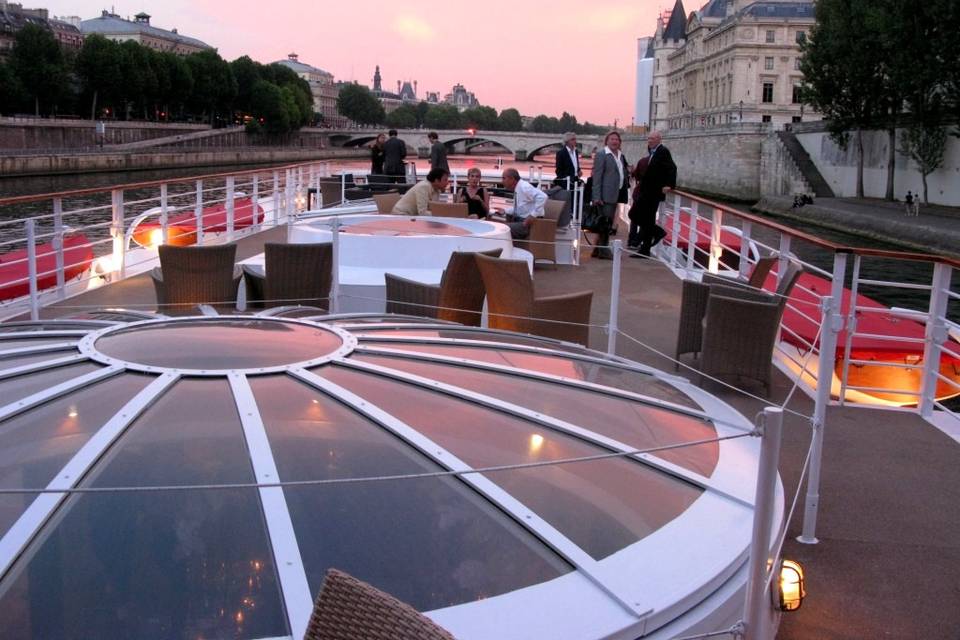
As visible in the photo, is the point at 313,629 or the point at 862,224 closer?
the point at 313,629

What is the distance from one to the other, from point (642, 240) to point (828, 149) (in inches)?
1268

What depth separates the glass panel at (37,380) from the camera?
2206 mm

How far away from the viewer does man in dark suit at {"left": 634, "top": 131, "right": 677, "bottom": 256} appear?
8.80m

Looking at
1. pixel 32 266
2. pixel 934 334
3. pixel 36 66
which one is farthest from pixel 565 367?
pixel 36 66

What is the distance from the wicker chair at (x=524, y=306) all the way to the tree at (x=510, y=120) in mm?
142795

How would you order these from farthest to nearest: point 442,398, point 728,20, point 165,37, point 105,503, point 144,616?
point 165,37, point 728,20, point 442,398, point 105,503, point 144,616

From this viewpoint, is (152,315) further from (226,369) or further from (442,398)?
(442,398)

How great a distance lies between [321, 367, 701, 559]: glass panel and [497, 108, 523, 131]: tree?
14535cm

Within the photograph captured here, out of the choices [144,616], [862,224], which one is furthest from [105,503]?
[862,224]

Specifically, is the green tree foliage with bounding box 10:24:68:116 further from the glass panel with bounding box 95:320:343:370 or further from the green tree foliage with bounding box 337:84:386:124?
the green tree foliage with bounding box 337:84:386:124

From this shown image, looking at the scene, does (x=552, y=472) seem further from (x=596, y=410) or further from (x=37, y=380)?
(x=37, y=380)

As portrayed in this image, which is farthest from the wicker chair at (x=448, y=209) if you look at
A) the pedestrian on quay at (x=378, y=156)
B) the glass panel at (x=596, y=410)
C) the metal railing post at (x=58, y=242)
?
the pedestrian on quay at (x=378, y=156)

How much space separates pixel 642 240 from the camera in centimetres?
942

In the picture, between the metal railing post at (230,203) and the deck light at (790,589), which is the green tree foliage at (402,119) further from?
the deck light at (790,589)
